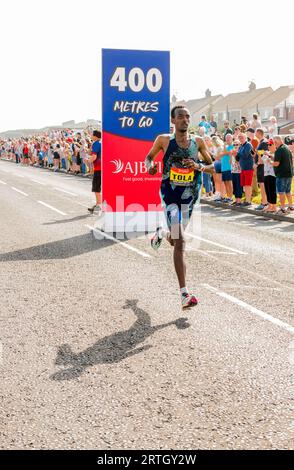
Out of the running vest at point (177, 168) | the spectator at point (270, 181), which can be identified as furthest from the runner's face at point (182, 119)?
the spectator at point (270, 181)

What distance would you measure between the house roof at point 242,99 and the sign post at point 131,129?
258 ft

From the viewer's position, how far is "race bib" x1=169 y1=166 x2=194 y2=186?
6.90 m

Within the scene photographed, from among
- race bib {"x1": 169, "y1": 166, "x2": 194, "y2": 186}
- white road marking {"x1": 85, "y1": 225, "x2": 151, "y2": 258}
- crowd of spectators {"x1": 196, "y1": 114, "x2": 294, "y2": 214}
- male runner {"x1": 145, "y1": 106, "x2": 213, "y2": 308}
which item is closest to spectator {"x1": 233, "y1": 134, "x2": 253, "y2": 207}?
crowd of spectators {"x1": 196, "y1": 114, "x2": 294, "y2": 214}

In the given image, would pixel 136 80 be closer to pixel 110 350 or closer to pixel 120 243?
pixel 120 243

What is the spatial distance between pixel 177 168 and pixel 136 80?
661 cm

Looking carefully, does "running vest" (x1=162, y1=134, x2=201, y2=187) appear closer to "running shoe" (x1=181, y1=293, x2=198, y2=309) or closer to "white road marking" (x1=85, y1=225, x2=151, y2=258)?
"running shoe" (x1=181, y1=293, x2=198, y2=309)

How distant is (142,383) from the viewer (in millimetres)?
4625

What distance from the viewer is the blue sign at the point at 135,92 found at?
1267cm

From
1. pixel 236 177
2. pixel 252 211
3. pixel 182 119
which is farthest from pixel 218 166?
pixel 182 119

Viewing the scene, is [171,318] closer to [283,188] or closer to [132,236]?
[132,236]

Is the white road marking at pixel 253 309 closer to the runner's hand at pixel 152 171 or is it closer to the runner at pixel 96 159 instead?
the runner's hand at pixel 152 171

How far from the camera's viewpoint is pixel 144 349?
214 inches

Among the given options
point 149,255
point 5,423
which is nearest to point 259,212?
point 149,255
